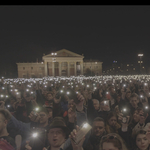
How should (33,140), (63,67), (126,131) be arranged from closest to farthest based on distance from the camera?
(33,140) → (126,131) → (63,67)

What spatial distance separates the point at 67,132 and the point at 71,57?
84420 mm

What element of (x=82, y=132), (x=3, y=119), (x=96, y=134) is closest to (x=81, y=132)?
(x=82, y=132)

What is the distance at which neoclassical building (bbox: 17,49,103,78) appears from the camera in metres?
87.7

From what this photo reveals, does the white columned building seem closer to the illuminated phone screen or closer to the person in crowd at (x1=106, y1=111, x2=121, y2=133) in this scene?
the person in crowd at (x1=106, y1=111, x2=121, y2=133)

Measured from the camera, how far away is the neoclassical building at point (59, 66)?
87.7 m

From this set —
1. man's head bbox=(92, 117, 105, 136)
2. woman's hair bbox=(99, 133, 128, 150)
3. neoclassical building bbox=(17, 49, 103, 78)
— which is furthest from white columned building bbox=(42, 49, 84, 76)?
woman's hair bbox=(99, 133, 128, 150)

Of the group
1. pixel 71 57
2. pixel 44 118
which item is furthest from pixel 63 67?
pixel 44 118

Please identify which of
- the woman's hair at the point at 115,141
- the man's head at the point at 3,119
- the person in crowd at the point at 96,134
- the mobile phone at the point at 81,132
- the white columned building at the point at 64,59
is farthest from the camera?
the white columned building at the point at 64,59

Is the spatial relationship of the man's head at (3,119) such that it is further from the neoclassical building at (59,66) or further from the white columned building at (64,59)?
the neoclassical building at (59,66)

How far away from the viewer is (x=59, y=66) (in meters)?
87.8

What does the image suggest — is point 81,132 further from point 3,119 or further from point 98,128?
point 3,119

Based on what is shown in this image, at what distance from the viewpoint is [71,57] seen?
290ft

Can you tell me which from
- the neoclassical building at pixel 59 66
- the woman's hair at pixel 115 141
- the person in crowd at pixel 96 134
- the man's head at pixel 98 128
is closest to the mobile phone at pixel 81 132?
the woman's hair at pixel 115 141

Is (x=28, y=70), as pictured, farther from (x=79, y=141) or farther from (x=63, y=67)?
(x=79, y=141)
